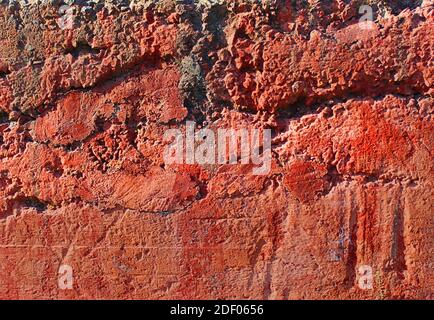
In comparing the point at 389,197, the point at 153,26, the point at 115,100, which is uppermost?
the point at 153,26

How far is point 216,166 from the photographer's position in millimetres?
2492

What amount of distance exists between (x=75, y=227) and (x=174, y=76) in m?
0.70

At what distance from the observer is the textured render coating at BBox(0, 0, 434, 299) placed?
94.5 inches

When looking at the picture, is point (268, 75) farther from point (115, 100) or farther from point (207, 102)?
point (115, 100)

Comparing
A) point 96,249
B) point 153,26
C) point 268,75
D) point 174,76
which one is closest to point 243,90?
point 268,75

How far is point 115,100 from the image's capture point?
253 cm

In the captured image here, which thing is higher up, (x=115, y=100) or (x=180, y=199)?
(x=115, y=100)

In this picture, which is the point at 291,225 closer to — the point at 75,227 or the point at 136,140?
the point at 136,140

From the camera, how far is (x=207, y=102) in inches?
98.4

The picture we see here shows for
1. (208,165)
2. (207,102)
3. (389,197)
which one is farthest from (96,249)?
(389,197)

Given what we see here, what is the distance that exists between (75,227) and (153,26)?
832 millimetres

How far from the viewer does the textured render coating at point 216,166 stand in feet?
7.88

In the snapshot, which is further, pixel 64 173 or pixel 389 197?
pixel 64 173

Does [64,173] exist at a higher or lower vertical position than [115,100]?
lower
